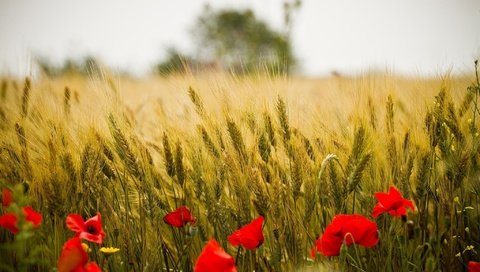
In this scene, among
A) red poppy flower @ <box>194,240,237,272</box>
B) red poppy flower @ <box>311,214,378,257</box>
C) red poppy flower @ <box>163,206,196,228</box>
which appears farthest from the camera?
red poppy flower @ <box>163,206,196,228</box>

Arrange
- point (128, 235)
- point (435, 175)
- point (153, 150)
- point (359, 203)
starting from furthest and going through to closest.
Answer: point (153, 150), point (359, 203), point (435, 175), point (128, 235)

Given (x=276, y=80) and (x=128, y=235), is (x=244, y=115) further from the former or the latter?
(x=128, y=235)

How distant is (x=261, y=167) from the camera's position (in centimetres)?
114

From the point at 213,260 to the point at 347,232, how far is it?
0.32 meters

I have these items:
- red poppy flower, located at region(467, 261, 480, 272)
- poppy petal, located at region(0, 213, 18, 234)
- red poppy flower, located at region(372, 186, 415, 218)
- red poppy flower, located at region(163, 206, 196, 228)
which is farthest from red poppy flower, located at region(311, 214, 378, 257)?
poppy petal, located at region(0, 213, 18, 234)

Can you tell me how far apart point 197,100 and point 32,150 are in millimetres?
585

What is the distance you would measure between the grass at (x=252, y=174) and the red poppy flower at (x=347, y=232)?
0.39 ft

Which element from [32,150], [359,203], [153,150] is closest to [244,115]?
[153,150]

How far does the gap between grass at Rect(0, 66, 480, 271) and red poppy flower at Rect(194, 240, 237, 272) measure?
0.26 meters

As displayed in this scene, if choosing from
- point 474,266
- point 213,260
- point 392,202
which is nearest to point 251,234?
point 213,260

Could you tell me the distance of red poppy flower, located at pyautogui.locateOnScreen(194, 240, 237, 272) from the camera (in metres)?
0.73

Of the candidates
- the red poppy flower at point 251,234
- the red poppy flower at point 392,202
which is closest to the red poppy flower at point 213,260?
the red poppy flower at point 251,234

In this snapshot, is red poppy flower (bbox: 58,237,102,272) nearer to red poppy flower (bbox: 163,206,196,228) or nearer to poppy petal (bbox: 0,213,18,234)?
poppy petal (bbox: 0,213,18,234)

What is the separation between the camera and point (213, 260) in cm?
73
